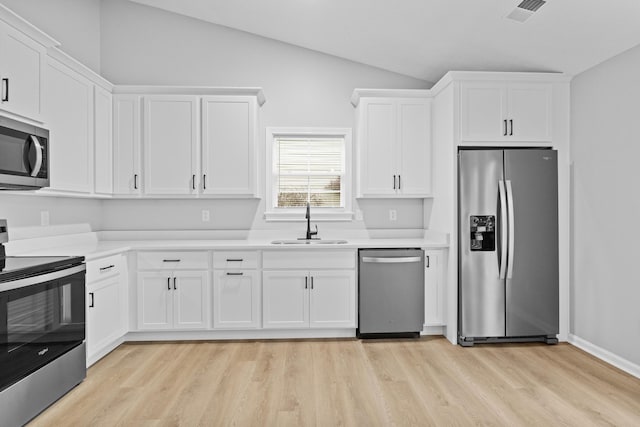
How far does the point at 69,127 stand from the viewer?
3240 mm

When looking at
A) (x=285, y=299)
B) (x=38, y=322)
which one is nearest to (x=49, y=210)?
(x=38, y=322)

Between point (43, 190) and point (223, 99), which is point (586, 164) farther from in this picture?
point (43, 190)

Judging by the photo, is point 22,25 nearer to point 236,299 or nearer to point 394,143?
point 236,299

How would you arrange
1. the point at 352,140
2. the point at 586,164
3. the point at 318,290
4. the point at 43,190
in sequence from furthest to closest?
the point at 352,140
the point at 318,290
the point at 586,164
the point at 43,190

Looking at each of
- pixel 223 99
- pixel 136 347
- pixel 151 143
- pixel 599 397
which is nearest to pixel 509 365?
pixel 599 397

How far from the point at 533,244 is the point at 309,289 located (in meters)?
1.98

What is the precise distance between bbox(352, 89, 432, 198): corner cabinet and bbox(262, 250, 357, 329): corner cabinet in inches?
32.3

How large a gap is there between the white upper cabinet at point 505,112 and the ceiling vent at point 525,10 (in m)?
0.66

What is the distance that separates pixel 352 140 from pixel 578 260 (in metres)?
2.38

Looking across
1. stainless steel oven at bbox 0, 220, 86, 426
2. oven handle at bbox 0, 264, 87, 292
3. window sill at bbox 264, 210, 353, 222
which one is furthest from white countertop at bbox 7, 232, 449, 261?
stainless steel oven at bbox 0, 220, 86, 426

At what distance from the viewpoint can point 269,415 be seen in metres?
2.45

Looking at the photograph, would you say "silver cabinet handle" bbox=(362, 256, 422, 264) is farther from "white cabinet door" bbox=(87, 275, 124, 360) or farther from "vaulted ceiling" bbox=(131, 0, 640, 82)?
"white cabinet door" bbox=(87, 275, 124, 360)

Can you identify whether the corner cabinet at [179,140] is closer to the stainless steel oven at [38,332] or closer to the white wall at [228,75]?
the white wall at [228,75]

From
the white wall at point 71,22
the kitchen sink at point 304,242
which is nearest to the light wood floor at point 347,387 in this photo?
the kitchen sink at point 304,242
